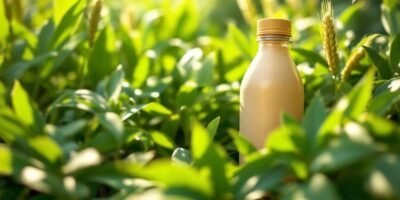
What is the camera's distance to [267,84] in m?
0.98

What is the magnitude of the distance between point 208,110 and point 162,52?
324mm

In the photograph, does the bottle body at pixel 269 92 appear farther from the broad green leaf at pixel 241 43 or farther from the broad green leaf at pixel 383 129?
the broad green leaf at pixel 241 43

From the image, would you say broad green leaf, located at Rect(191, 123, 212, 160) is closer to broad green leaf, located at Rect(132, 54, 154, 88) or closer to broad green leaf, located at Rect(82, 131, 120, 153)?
broad green leaf, located at Rect(82, 131, 120, 153)

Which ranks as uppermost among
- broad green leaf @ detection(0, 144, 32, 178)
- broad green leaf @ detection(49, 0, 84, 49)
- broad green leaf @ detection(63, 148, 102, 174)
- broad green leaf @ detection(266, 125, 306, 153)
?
broad green leaf @ detection(49, 0, 84, 49)

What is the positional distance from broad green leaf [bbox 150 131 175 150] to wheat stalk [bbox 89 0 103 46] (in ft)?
1.03

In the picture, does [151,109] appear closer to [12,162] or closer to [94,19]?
[94,19]

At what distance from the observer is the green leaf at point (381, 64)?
115 centimetres

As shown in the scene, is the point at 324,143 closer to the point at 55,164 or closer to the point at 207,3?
the point at 55,164

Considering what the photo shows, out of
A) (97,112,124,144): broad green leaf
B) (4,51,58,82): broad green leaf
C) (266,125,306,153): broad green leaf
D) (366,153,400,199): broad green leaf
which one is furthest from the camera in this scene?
(4,51,58,82): broad green leaf

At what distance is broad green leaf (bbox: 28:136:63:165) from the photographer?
0.77 meters

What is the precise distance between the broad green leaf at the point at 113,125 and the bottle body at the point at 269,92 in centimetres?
27

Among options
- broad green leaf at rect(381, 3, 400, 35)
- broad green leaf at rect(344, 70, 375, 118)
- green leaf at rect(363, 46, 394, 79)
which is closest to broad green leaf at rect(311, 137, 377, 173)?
broad green leaf at rect(344, 70, 375, 118)

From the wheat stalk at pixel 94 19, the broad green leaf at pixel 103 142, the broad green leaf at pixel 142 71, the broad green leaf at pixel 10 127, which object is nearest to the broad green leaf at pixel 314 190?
the broad green leaf at pixel 103 142

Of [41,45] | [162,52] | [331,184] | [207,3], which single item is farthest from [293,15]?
[207,3]
